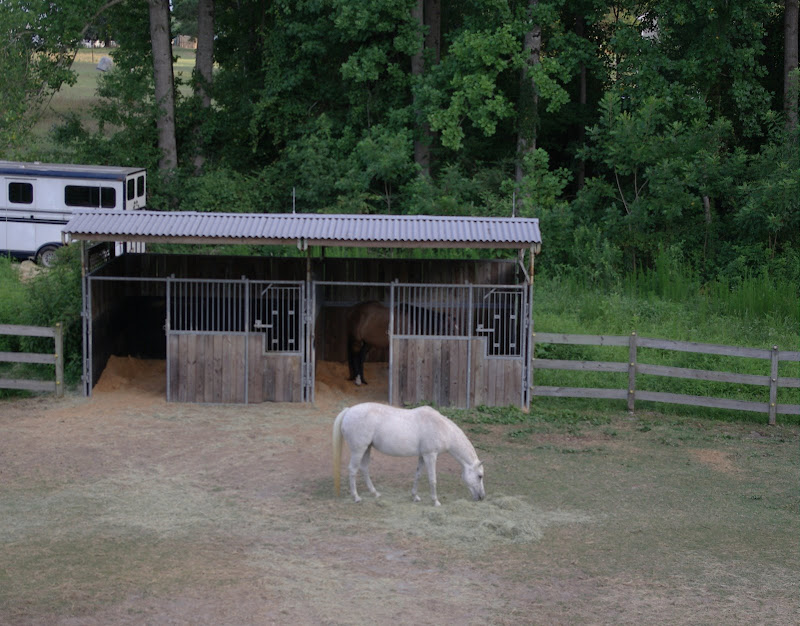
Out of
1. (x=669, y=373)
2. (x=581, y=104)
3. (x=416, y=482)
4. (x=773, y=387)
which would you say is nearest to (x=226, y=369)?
(x=416, y=482)

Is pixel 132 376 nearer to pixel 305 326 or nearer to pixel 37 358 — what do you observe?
pixel 37 358

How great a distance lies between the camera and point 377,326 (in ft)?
52.3

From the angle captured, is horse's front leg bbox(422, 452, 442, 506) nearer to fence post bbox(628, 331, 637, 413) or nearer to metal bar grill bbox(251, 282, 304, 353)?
metal bar grill bbox(251, 282, 304, 353)

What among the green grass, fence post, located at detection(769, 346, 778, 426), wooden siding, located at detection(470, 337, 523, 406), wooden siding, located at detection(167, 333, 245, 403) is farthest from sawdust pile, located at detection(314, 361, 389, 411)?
fence post, located at detection(769, 346, 778, 426)

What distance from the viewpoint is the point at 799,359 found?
553 inches

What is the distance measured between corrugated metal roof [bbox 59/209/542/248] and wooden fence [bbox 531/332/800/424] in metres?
1.69

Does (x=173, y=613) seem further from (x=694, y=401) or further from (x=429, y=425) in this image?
(x=694, y=401)

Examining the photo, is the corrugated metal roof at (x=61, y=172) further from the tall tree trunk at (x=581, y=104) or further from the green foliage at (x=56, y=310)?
the tall tree trunk at (x=581, y=104)

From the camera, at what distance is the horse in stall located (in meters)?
15.4

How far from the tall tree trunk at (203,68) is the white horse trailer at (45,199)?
5.24 metres

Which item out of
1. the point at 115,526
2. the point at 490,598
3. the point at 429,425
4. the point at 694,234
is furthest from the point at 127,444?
the point at 694,234

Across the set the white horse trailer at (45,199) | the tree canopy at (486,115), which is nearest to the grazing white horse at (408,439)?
the tree canopy at (486,115)

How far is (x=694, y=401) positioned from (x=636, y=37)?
1248 cm

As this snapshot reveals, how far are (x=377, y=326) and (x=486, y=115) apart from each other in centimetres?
926
